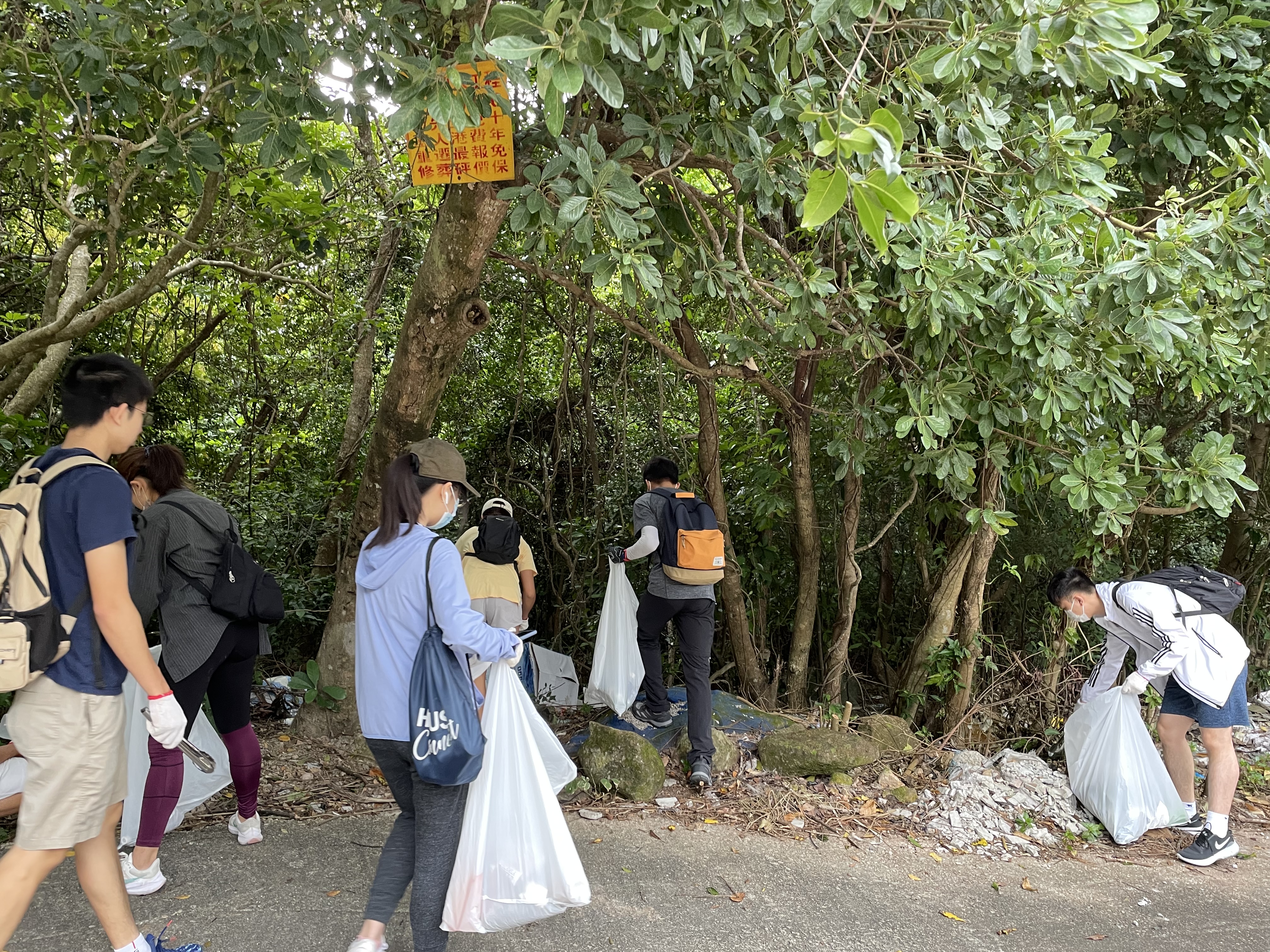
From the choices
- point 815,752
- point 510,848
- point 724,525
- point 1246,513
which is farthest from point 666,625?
point 1246,513

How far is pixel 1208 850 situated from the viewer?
12.3 ft

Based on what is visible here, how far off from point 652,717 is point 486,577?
4.44ft

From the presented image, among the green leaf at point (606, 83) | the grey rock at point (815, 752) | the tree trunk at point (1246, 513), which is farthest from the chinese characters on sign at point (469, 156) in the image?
the tree trunk at point (1246, 513)

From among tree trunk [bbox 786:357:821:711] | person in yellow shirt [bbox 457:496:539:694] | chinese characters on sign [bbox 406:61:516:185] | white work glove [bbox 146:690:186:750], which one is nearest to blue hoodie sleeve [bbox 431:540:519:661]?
white work glove [bbox 146:690:186:750]

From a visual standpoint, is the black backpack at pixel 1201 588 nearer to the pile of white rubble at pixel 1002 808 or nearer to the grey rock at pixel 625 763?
the pile of white rubble at pixel 1002 808

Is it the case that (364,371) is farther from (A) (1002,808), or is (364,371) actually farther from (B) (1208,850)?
(B) (1208,850)

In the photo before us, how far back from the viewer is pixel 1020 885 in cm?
350

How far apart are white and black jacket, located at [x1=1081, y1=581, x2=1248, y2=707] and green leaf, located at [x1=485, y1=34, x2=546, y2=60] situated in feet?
11.1

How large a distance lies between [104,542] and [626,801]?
8.74 ft

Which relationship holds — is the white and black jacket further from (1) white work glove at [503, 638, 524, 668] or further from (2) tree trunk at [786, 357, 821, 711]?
(1) white work glove at [503, 638, 524, 668]

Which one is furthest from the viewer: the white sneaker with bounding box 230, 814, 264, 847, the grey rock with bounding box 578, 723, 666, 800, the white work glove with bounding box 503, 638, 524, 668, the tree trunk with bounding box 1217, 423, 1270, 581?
the tree trunk with bounding box 1217, 423, 1270, 581

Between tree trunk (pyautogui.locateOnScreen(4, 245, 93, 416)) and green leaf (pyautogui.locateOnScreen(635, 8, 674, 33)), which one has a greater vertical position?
green leaf (pyautogui.locateOnScreen(635, 8, 674, 33))

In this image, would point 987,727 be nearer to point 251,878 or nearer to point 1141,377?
point 1141,377

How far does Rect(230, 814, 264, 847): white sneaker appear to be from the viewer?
11.1 feet
